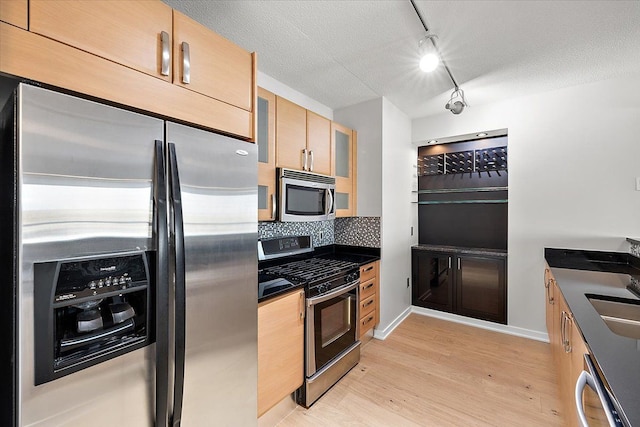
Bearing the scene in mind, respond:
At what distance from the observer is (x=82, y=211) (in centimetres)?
93

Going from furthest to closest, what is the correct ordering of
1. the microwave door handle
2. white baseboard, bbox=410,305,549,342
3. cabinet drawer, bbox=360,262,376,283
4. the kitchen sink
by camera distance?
white baseboard, bbox=410,305,549,342 < cabinet drawer, bbox=360,262,376,283 < the microwave door handle < the kitchen sink

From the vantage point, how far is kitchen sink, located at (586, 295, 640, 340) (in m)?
1.37

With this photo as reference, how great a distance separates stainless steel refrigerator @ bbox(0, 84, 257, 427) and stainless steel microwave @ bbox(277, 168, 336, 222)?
751mm

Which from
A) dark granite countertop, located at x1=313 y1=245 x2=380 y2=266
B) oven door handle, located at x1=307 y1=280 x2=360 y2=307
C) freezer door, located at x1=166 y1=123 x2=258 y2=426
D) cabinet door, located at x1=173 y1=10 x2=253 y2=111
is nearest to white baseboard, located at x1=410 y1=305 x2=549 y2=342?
dark granite countertop, located at x1=313 y1=245 x2=380 y2=266

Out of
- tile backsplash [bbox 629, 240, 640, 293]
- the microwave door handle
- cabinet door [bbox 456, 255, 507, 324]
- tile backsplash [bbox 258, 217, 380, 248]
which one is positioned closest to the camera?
tile backsplash [bbox 629, 240, 640, 293]

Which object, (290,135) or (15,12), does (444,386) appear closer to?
(290,135)

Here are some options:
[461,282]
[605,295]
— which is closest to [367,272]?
[461,282]

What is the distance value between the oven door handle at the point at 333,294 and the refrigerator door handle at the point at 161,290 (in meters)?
1.02

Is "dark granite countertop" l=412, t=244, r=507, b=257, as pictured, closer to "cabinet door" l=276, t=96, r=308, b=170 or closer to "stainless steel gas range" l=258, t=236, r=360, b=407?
"stainless steel gas range" l=258, t=236, r=360, b=407

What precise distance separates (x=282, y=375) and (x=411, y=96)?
2.84 metres

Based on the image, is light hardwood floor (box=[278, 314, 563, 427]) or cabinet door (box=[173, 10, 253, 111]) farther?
light hardwood floor (box=[278, 314, 563, 427])

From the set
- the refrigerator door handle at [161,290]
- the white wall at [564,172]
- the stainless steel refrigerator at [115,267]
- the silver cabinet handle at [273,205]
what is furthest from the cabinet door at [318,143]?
the white wall at [564,172]

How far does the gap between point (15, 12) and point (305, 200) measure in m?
1.82

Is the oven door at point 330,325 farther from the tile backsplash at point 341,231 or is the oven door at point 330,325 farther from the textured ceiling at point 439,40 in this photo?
the textured ceiling at point 439,40
